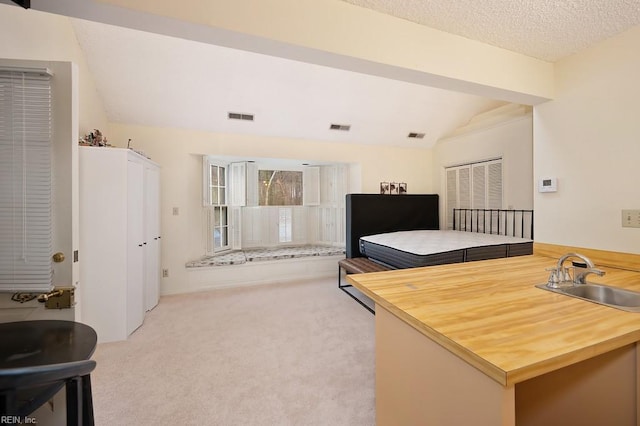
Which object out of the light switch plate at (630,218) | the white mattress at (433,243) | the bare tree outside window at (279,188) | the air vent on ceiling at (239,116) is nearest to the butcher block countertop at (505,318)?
the light switch plate at (630,218)

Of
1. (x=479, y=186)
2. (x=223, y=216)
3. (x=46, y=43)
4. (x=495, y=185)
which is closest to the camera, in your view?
(x=46, y=43)

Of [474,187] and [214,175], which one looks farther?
[474,187]

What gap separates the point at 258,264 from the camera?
4422 millimetres

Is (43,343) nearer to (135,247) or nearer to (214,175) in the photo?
(135,247)

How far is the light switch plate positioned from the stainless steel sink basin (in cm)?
72

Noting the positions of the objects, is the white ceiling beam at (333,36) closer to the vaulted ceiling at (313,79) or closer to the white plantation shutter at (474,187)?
the vaulted ceiling at (313,79)

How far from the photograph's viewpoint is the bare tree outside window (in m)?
5.31

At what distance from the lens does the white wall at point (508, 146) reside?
381 cm

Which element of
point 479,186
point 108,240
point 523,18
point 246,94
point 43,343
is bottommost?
point 43,343

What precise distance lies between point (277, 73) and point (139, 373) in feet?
11.0

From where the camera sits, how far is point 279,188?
5.43 meters

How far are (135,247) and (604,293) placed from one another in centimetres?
385

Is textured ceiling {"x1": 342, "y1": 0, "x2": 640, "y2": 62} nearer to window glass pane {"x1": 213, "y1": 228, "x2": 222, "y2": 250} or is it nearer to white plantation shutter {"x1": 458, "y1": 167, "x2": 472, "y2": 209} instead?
white plantation shutter {"x1": 458, "y1": 167, "x2": 472, "y2": 209}

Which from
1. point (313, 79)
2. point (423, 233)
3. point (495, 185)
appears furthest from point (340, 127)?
point (495, 185)
